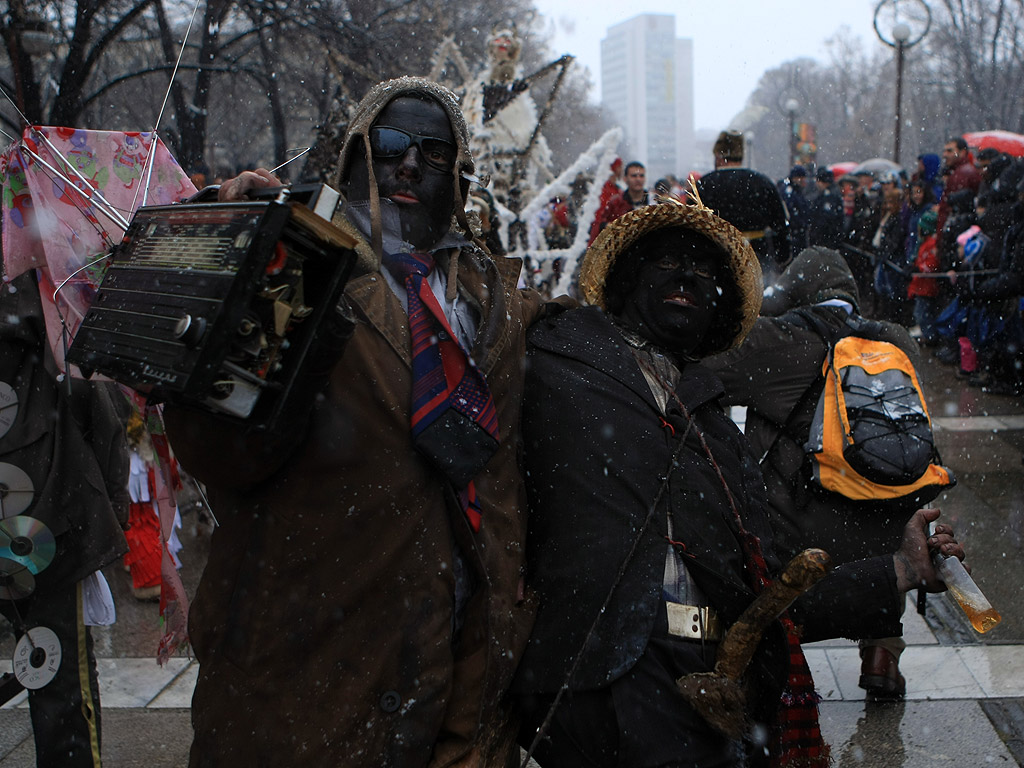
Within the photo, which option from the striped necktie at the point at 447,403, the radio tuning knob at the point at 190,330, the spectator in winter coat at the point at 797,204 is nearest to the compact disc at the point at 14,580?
the striped necktie at the point at 447,403

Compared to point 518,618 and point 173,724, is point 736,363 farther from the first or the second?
point 173,724

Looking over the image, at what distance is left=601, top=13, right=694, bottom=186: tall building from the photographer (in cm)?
14662

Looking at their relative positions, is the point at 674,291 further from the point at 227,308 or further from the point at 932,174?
the point at 932,174

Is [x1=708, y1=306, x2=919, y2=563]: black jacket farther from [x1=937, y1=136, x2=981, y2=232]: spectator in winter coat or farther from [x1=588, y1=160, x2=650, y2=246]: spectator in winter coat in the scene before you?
[x1=937, y1=136, x2=981, y2=232]: spectator in winter coat

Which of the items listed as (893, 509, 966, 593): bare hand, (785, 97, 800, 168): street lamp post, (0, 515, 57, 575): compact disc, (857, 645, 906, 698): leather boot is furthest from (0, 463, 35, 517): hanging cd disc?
(785, 97, 800, 168): street lamp post

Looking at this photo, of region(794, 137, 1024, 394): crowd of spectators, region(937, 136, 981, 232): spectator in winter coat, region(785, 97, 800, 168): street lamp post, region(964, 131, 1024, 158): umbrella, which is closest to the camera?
region(794, 137, 1024, 394): crowd of spectators

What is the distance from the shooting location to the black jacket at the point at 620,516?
7.14 feet

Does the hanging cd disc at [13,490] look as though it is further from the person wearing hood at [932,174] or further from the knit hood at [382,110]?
the person wearing hood at [932,174]

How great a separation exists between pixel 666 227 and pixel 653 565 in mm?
1012

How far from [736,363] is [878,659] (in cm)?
146

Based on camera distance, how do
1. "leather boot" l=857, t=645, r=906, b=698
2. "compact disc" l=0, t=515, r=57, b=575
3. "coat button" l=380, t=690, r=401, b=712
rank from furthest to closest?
"leather boot" l=857, t=645, r=906, b=698 → "compact disc" l=0, t=515, r=57, b=575 → "coat button" l=380, t=690, r=401, b=712

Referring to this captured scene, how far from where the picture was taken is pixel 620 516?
7.31ft

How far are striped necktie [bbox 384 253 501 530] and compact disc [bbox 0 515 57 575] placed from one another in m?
1.76

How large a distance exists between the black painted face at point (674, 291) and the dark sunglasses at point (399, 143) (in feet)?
2.36
